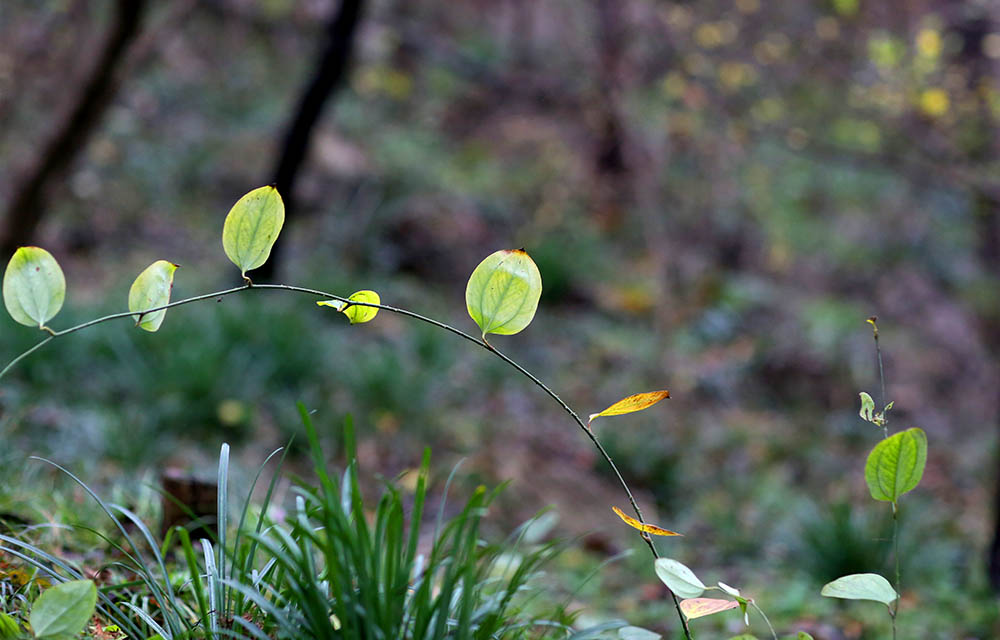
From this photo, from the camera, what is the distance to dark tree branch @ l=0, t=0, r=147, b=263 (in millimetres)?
4180

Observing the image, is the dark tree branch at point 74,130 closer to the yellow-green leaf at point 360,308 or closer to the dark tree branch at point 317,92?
the dark tree branch at point 317,92

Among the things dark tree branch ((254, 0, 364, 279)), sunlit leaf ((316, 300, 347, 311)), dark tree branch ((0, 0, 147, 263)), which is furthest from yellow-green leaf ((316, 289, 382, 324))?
dark tree branch ((254, 0, 364, 279))

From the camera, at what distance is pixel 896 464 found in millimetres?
1200

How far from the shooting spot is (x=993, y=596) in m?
2.97

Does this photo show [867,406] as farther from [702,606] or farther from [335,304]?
[335,304]

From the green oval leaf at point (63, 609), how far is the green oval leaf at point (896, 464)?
112 cm

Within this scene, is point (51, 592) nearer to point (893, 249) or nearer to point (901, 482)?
point (901, 482)

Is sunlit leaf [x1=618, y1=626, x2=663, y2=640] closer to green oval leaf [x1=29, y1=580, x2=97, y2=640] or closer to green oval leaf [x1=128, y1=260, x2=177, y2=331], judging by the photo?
green oval leaf [x1=29, y1=580, x2=97, y2=640]

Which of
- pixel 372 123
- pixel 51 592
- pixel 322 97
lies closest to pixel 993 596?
pixel 51 592

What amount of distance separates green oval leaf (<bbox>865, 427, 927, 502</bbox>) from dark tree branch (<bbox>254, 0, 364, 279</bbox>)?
181 inches

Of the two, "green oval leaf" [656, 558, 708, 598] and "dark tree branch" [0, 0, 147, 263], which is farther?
"dark tree branch" [0, 0, 147, 263]

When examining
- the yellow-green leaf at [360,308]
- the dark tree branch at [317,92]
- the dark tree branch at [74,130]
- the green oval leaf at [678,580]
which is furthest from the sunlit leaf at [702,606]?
the dark tree branch at [317,92]

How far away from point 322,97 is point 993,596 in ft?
15.5

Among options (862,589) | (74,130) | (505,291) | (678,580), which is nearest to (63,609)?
(505,291)
